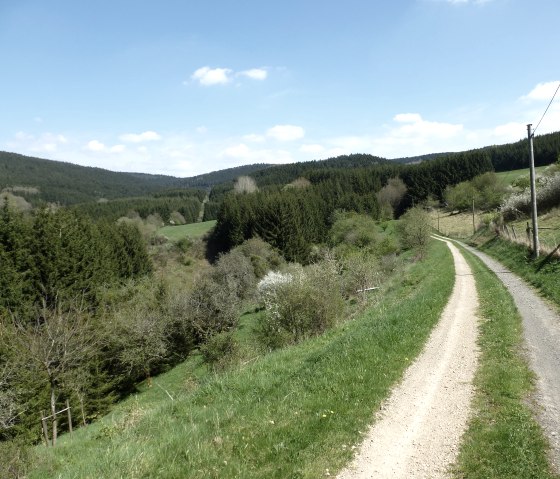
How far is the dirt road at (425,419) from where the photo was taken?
210 inches

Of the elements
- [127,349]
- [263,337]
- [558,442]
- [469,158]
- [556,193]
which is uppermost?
[469,158]

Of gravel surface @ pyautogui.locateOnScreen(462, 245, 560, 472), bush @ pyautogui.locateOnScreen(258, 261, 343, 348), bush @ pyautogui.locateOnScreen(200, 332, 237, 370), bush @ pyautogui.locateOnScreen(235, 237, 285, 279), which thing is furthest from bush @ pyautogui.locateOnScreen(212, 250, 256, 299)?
gravel surface @ pyautogui.locateOnScreen(462, 245, 560, 472)

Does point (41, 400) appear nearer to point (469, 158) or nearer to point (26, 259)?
point (26, 259)

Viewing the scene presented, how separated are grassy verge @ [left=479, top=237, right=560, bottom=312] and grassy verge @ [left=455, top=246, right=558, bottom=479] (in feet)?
18.4

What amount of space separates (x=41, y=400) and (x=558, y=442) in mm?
24408

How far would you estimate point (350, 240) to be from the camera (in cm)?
6619

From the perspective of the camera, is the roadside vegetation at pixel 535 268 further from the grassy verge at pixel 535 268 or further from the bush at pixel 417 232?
the bush at pixel 417 232

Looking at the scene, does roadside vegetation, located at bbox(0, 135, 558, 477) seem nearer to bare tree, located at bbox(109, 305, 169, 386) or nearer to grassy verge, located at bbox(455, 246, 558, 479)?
bare tree, located at bbox(109, 305, 169, 386)

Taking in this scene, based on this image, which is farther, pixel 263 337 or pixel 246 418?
pixel 263 337

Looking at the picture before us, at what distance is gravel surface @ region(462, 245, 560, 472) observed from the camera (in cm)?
608

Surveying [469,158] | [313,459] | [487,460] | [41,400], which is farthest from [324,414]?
[469,158]

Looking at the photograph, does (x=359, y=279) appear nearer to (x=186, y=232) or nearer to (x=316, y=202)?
(x=316, y=202)

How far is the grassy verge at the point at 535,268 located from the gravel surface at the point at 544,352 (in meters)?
0.45

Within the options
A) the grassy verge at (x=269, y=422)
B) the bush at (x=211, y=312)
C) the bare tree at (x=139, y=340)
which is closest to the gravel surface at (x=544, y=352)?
the grassy verge at (x=269, y=422)
